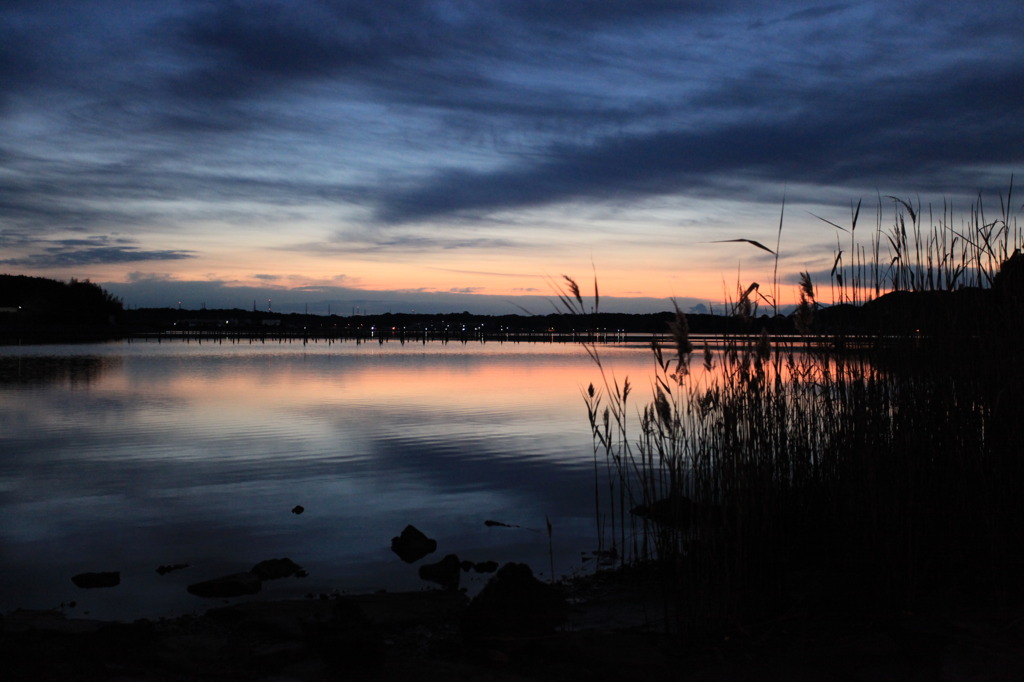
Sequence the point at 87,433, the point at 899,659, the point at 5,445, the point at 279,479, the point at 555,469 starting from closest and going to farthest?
the point at 899,659 < the point at 279,479 < the point at 555,469 < the point at 5,445 < the point at 87,433

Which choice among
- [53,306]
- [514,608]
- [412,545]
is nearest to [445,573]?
[412,545]

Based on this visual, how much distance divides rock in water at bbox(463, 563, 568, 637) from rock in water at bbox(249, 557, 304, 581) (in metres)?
2.54

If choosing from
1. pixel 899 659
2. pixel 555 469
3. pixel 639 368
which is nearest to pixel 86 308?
pixel 639 368

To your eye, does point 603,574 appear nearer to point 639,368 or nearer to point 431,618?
point 431,618

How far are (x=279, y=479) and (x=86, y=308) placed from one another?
137m

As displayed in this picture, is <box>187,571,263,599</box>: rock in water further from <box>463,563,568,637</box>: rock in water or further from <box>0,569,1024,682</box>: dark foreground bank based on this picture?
<box>463,563,568,637</box>: rock in water

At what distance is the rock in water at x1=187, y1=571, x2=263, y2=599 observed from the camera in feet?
21.0

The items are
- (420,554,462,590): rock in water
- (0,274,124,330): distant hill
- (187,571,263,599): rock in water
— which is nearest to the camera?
(187,571,263,599): rock in water

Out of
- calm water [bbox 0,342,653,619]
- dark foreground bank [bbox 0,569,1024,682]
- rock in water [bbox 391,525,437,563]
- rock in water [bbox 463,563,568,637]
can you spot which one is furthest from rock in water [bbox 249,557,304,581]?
rock in water [bbox 463,563,568,637]

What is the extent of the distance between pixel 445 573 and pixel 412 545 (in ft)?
3.33

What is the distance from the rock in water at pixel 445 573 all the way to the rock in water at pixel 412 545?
1.97ft

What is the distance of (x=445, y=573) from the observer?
6758 millimetres

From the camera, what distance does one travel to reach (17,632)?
5031mm

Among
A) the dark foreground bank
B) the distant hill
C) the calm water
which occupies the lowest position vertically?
the calm water
